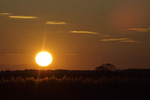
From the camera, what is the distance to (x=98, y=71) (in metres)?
67.3

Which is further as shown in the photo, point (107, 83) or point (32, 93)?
point (107, 83)

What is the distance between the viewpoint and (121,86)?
34.0 m

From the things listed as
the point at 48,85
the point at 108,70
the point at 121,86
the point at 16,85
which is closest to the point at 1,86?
the point at 16,85

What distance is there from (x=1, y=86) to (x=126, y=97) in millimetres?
10316

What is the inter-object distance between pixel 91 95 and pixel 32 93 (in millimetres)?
4706

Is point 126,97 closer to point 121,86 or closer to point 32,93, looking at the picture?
point 121,86

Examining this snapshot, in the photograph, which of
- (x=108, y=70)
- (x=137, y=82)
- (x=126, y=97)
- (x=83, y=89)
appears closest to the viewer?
(x=126, y=97)

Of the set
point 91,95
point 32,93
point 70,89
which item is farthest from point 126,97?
point 32,93

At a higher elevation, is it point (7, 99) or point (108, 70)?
point (108, 70)

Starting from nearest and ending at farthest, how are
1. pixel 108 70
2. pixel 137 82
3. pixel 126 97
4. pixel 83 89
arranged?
pixel 126 97
pixel 83 89
pixel 137 82
pixel 108 70

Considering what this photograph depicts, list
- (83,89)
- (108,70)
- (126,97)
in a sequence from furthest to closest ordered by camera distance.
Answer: (108,70)
(83,89)
(126,97)

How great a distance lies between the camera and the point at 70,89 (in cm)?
3350

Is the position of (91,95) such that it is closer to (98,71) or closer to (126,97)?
(126,97)

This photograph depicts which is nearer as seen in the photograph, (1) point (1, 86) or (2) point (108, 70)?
(1) point (1, 86)
